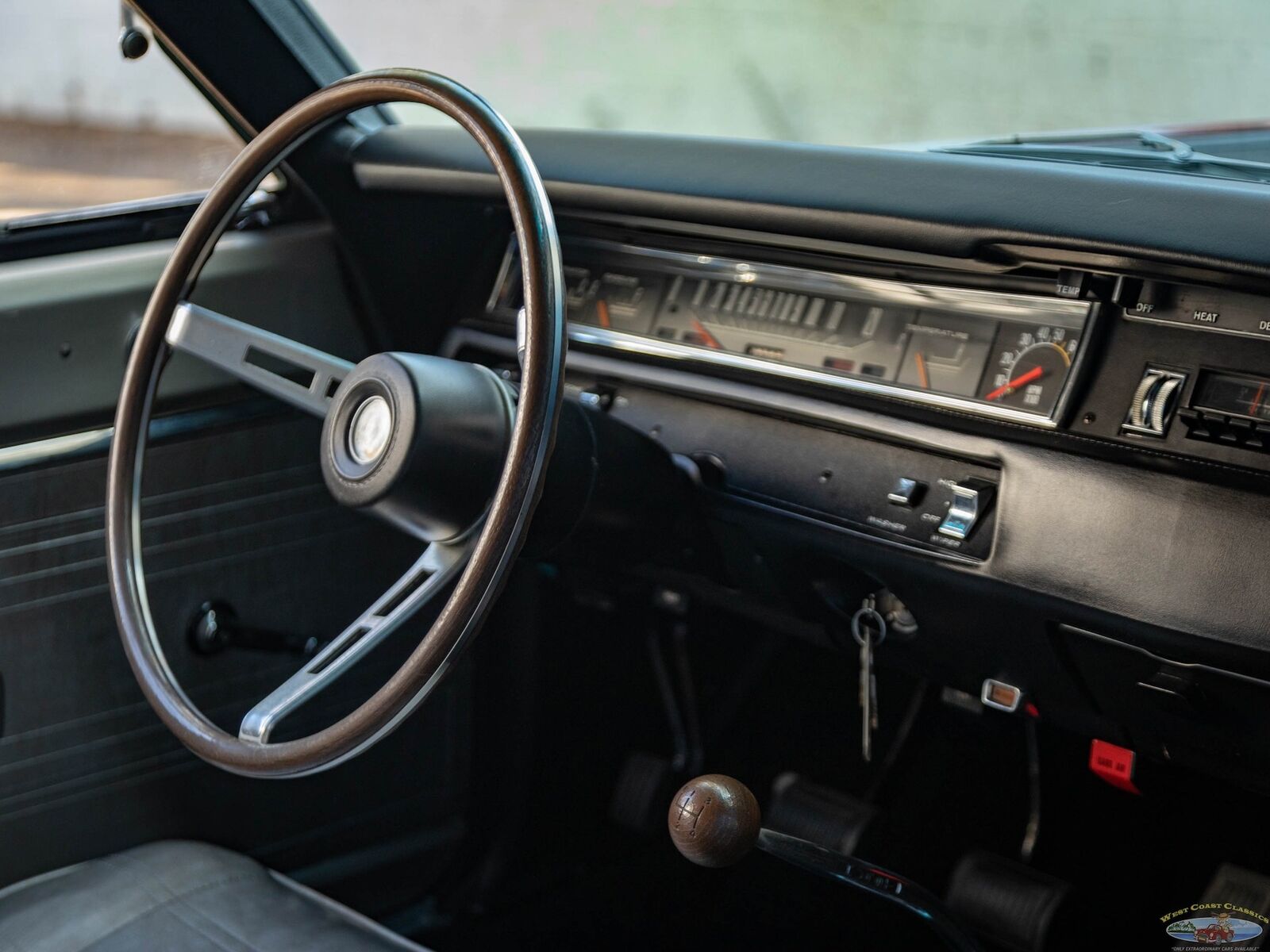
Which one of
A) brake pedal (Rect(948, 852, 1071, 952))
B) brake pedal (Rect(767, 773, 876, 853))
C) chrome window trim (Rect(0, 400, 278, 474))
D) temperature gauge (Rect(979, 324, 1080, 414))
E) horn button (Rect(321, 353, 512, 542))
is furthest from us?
brake pedal (Rect(767, 773, 876, 853))

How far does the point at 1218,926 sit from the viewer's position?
55.2 inches

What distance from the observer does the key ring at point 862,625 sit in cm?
156

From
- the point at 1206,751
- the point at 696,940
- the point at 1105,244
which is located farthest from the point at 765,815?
the point at 1105,244

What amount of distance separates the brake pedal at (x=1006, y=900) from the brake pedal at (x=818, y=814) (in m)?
0.16

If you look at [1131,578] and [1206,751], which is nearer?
[1131,578]

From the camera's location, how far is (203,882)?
1345mm

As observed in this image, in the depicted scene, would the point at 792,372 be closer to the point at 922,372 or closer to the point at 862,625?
the point at 922,372

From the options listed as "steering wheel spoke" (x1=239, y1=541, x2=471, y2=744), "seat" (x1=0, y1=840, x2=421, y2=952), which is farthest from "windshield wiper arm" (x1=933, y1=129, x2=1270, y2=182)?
"seat" (x1=0, y1=840, x2=421, y2=952)

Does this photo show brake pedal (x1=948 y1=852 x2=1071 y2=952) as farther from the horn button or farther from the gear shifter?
the horn button

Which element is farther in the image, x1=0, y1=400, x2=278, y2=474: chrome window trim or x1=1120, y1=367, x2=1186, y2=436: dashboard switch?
x1=0, y1=400, x2=278, y2=474: chrome window trim

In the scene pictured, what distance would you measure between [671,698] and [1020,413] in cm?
98

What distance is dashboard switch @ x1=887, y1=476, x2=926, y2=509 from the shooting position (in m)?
1.40

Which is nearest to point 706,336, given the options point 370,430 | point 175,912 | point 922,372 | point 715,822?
point 922,372

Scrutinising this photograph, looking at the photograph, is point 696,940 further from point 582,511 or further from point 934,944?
point 582,511
